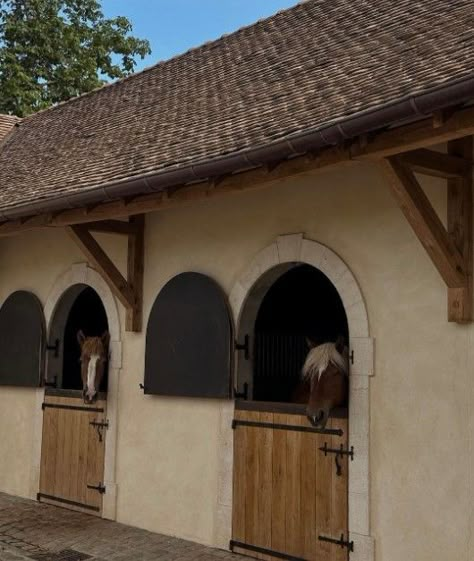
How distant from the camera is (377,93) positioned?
492cm

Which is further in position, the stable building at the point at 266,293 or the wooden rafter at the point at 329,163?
the stable building at the point at 266,293

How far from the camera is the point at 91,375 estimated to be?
25.4 ft

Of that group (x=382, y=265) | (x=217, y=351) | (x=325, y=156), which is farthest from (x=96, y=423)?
(x=325, y=156)

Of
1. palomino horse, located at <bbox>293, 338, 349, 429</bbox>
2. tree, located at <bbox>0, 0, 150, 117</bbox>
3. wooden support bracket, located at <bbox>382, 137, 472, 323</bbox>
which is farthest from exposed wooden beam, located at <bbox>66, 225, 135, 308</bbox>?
tree, located at <bbox>0, 0, 150, 117</bbox>

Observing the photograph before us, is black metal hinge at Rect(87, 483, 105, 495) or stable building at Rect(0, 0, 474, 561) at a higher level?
stable building at Rect(0, 0, 474, 561)

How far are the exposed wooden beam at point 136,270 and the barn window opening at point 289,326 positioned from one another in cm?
122

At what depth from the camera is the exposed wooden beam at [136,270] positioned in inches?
302

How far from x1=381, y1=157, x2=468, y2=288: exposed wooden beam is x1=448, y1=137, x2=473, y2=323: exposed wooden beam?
0.05m

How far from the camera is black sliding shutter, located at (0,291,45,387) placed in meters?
8.89

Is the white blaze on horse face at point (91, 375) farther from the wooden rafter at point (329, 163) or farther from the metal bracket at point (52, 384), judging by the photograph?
the wooden rafter at point (329, 163)

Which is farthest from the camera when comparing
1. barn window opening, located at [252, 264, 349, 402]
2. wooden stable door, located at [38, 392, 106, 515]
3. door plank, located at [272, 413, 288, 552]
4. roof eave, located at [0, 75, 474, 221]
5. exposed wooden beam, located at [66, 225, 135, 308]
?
wooden stable door, located at [38, 392, 106, 515]

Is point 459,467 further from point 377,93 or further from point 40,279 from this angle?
point 40,279

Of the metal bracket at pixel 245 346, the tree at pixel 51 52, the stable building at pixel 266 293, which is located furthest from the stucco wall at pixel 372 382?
the tree at pixel 51 52

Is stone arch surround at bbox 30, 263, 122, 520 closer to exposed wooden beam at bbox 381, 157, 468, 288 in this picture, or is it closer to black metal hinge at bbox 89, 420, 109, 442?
black metal hinge at bbox 89, 420, 109, 442
